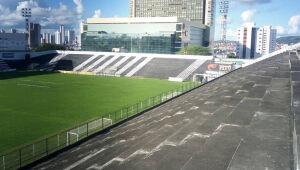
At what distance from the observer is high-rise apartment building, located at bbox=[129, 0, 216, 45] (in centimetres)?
17921

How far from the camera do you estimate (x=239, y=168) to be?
11.3 meters

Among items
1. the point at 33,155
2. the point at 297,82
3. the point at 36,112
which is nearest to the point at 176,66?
the point at 36,112

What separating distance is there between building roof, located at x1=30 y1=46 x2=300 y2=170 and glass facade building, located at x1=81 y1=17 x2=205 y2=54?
106 metres

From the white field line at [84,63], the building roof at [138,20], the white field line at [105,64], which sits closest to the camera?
the white field line at [105,64]

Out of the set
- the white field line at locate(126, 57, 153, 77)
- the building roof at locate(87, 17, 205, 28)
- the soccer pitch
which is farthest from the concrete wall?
the soccer pitch

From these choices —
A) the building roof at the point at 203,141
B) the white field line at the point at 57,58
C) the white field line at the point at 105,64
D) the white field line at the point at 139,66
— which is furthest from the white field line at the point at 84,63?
the building roof at the point at 203,141

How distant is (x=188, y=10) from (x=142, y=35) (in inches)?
2484

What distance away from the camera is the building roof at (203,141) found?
41.7ft

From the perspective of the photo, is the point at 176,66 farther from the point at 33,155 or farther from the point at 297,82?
the point at 33,155

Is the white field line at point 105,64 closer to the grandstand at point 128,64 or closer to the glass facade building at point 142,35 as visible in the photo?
the grandstand at point 128,64

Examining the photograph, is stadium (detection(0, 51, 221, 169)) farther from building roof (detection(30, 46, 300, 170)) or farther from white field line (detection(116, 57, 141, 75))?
building roof (detection(30, 46, 300, 170))

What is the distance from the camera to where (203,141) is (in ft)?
51.5

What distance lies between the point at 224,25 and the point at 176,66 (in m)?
67.5

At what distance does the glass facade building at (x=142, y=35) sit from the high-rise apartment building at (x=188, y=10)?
29.7 m
